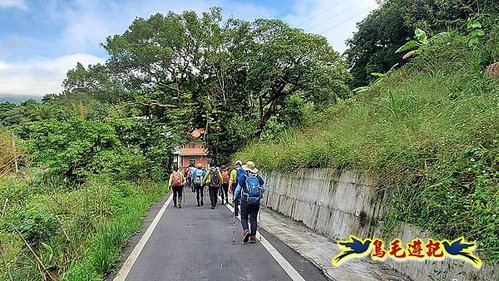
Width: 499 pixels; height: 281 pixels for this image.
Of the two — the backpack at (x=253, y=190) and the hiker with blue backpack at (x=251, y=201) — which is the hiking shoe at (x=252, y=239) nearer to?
the hiker with blue backpack at (x=251, y=201)

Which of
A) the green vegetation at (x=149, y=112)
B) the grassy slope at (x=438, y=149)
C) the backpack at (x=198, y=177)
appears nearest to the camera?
the grassy slope at (x=438, y=149)

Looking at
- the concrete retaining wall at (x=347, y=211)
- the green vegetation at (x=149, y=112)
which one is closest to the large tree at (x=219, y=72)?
the green vegetation at (x=149, y=112)

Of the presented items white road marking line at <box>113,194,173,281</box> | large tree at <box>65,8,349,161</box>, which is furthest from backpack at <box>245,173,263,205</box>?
large tree at <box>65,8,349,161</box>

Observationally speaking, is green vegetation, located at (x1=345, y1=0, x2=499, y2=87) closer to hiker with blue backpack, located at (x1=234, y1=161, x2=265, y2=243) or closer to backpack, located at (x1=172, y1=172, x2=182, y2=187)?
backpack, located at (x1=172, y1=172, x2=182, y2=187)

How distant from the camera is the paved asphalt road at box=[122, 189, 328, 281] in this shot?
6465mm

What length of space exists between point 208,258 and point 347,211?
297cm

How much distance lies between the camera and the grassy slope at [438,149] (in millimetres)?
5027

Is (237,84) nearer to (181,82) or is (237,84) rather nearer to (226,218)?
(181,82)

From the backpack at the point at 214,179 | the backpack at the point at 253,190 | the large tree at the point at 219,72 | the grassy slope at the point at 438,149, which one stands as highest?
the large tree at the point at 219,72

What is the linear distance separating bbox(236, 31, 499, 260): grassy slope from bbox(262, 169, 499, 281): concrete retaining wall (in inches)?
9.6

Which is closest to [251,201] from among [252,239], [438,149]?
[252,239]

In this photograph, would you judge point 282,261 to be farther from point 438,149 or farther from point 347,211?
point 438,149

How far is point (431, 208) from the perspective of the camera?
5586 mm

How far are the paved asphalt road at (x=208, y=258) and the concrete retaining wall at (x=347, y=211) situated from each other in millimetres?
1238
